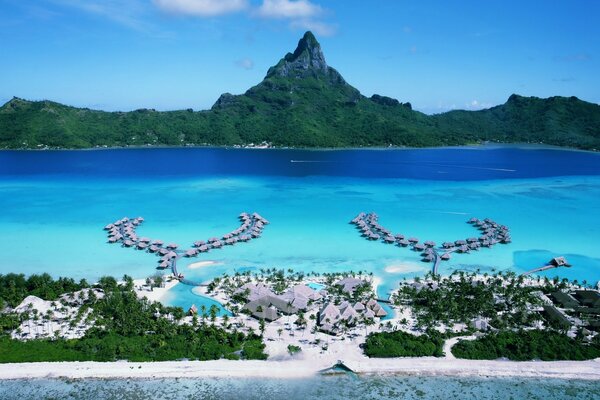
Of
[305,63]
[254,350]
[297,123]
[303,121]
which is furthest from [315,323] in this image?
[305,63]

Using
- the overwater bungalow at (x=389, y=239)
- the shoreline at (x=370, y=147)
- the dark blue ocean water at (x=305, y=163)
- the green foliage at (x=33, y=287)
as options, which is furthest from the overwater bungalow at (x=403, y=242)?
the shoreline at (x=370, y=147)

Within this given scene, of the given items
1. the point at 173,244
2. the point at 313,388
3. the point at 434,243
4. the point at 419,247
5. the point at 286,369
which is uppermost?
the point at 434,243

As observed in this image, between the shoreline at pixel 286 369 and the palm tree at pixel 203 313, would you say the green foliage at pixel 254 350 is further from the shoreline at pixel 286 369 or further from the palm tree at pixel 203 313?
the palm tree at pixel 203 313

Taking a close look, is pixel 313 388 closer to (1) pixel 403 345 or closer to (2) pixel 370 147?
(1) pixel 403 345

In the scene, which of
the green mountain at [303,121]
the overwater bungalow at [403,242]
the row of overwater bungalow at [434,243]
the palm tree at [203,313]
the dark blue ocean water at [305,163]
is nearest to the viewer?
the palm tree at [203,313]

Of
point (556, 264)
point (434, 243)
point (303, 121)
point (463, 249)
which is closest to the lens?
point (556, 264)

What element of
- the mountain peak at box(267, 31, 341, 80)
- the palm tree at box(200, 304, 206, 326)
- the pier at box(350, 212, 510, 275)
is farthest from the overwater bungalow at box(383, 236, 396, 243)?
the mountain peak at box(267, 31, 341, 80)
